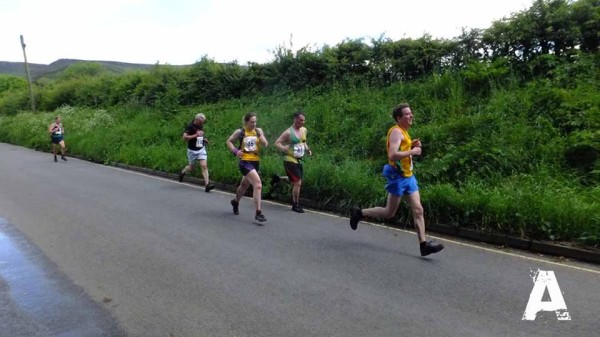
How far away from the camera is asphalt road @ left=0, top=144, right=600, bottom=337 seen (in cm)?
415

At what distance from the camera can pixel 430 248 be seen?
232 inches

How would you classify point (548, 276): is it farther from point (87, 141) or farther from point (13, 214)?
point (87, 141)

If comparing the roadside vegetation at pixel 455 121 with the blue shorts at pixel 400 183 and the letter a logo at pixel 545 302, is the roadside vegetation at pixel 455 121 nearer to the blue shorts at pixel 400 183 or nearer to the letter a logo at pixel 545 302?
the letter a logo at pixel 545 302

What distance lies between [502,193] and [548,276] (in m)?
2.26

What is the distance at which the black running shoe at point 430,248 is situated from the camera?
5887mm

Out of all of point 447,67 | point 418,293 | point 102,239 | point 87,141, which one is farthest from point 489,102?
point 87,141

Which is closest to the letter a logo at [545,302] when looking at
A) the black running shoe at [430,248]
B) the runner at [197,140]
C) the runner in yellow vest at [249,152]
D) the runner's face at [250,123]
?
the black running shoe at [430,248]

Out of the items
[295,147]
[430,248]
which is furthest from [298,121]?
[430,248]

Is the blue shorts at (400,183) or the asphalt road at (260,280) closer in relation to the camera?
the asphalt road at (260,280)

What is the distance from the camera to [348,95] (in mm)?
15594

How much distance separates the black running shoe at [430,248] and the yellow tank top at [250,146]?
144 inches

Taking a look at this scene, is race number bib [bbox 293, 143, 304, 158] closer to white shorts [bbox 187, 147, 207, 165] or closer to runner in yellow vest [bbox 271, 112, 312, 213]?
runner in yellow vest [bbox 271, 112, 312, 213]

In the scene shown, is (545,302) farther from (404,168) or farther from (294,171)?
(294,171)

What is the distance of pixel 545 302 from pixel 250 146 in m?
5.32
